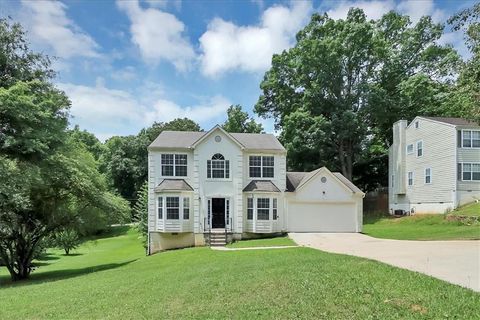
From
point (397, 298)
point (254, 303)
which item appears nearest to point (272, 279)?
point (254, 303)

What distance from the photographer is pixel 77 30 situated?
15750 millimetres

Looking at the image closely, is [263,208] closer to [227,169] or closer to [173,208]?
[227,169]

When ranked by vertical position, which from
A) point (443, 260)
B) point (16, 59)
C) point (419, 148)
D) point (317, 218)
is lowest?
point (317, 218)

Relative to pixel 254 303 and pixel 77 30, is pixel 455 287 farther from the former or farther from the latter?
pixel 77 30

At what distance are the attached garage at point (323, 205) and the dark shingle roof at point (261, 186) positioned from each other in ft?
4.29

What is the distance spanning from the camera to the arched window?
990 inches

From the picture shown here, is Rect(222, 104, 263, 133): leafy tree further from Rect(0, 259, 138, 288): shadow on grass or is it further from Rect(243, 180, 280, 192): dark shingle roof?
Rect(0, 259, 138, 288): shadow on grass

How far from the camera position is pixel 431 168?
1249 inches

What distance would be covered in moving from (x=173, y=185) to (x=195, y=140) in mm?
3563

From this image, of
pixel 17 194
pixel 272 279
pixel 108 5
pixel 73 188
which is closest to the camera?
pixel 272 279

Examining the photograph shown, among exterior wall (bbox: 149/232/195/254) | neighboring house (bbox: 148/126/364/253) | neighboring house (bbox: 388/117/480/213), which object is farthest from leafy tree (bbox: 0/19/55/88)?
neighboring house (bbox: 388/117/480/213)

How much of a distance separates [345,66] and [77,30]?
3037 cm

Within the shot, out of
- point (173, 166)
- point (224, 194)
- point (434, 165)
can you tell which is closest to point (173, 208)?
point (173, 166)

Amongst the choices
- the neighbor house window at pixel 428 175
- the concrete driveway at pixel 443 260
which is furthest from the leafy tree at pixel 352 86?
the concrete driveway at pixel 443 260
